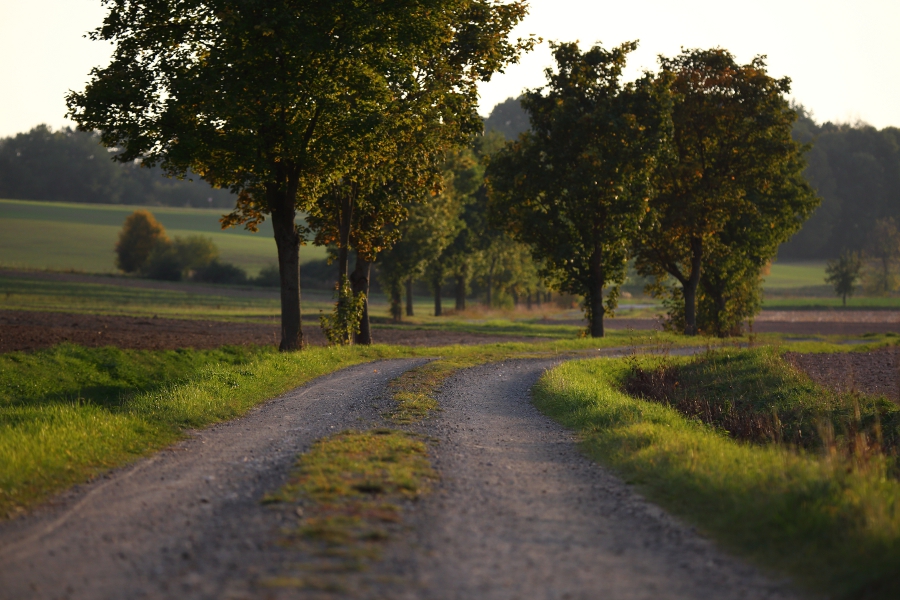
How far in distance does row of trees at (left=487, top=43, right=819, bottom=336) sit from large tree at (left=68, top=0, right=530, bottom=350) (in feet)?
46.4

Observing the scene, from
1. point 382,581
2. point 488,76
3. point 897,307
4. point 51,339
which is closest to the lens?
point 382,581

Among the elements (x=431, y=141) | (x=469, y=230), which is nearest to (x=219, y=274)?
(x=469, y=230)

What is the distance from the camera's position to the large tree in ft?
71.7

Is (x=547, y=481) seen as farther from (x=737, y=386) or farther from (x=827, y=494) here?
(x=737, y=386)

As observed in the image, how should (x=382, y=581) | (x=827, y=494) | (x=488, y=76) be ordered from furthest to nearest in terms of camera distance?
(x=488, y=76) → (x=827, y=494) → (x=382, y=581)

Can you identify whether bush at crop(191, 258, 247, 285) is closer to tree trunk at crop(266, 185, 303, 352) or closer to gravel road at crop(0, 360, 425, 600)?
tree trunk at crop(266, 185, 303, 352)

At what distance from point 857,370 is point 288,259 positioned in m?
18.9

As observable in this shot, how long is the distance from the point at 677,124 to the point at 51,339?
30.9 m

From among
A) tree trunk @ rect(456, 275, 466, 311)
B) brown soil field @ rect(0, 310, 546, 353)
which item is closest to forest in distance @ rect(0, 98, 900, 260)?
tree trunk @ rect(456, 275, 466, 311)

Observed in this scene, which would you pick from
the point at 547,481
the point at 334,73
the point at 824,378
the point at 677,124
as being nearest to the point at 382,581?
the point at 547,481

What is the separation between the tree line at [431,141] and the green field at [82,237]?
176ft

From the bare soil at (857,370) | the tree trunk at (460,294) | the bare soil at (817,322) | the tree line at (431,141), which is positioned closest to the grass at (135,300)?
the tree trunk at (460,294)

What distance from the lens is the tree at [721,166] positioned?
141 feet

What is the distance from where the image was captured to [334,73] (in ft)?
77.9
